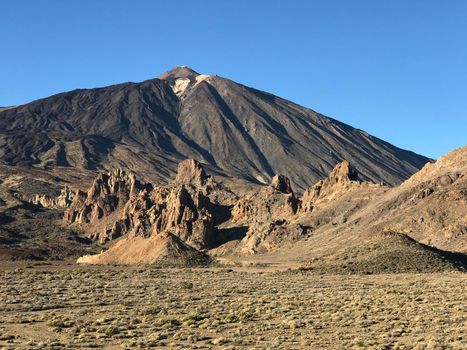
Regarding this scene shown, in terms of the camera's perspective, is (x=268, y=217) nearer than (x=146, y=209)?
Yes

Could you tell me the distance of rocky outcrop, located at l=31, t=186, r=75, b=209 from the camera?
19026 cm

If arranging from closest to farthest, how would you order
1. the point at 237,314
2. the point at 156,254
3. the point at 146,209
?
the point at 237,314, the point at 156,254, the point at 146,209

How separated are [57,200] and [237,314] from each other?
16833 centimetres

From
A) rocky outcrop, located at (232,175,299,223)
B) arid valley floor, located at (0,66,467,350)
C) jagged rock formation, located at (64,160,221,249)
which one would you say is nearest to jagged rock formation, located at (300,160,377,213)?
arid valley floor, located at (0,66,467,350)

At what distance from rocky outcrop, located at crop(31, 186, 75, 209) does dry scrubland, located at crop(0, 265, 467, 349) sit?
134638 millimetres

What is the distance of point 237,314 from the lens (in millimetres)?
35656

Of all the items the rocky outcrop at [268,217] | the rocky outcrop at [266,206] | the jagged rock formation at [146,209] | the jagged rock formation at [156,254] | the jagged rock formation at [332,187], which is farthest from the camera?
the rocky outcrop at [266,206]

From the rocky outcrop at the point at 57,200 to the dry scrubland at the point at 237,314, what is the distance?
135 metres

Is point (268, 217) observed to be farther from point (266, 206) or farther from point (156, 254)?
point (156, 254)

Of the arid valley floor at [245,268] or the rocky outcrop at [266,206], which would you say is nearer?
the arid valley floor at [245,268]

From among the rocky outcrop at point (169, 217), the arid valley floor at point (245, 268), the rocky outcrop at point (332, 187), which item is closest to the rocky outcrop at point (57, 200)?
the arid valley floor at point (245, 268)

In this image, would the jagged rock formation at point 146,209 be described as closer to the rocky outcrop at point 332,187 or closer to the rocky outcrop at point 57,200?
the rocky outcrop at point 57,200

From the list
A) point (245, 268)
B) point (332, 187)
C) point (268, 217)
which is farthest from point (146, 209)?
point (245, 268)

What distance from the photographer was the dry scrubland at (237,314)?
90.9 feet
